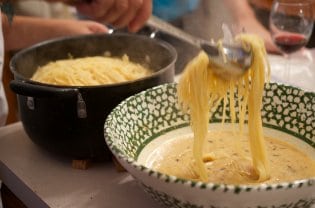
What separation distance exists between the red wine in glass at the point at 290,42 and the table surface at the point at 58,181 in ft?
2.16

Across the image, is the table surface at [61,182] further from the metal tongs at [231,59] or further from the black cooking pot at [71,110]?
the metal tongs at [231,59]

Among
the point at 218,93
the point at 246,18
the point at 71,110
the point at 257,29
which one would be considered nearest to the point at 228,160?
the point at 218,93

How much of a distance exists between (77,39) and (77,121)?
31 cm

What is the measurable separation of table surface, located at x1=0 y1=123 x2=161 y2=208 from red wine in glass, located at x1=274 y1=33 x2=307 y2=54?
2.16ft

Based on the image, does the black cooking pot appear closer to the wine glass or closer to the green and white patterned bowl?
the green and white patterned bowl

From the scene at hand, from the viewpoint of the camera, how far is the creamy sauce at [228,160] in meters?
0.68

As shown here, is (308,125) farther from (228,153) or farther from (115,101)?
(115,101)

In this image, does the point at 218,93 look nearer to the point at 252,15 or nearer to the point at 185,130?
the point at 185,130

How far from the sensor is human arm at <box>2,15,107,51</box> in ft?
4.35

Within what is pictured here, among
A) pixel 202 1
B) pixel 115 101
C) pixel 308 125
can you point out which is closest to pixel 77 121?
pixel 115 101

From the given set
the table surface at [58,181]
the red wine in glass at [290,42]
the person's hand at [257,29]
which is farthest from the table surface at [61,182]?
the person's hand at [257,29]

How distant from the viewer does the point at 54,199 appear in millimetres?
766

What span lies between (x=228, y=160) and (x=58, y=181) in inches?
12.3

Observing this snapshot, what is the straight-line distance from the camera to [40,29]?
1.37 metres
